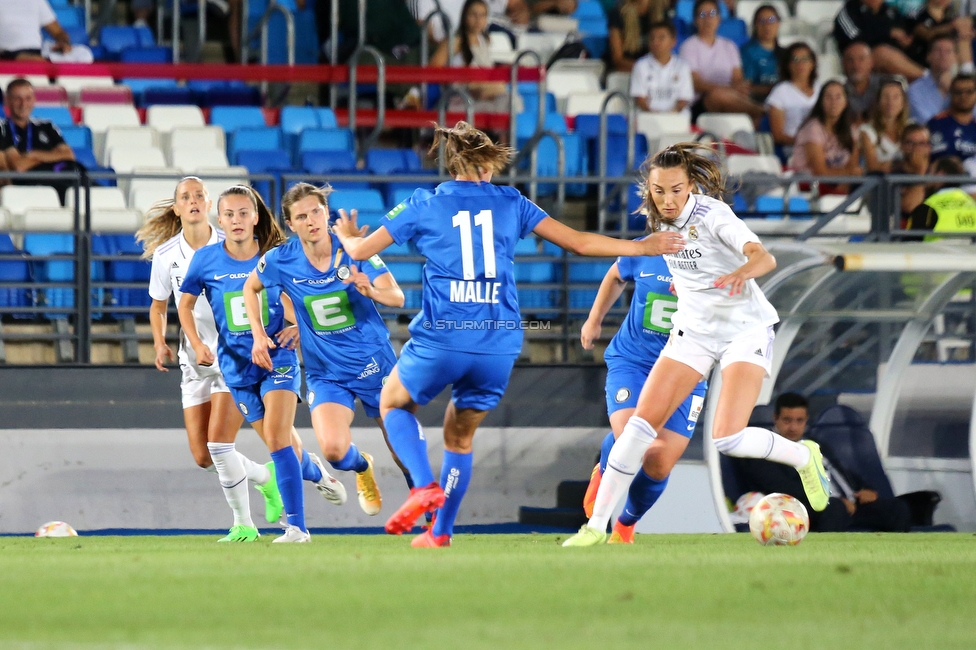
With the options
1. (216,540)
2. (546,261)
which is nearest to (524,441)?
(546,261)

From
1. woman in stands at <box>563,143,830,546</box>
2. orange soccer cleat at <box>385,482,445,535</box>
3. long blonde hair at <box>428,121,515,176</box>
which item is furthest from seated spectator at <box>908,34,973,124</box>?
orange soccer cleat at <box>385,482,445,535</box>

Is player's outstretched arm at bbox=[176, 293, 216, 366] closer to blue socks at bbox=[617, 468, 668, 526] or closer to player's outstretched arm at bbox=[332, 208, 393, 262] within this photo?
player's outstretched arm at bbox=[332, 208, 393, 262]

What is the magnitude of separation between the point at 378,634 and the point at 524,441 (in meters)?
7.61

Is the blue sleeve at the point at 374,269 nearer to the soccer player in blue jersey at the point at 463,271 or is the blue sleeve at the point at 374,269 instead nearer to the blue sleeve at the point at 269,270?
the blue sleeve at the point at 269,270

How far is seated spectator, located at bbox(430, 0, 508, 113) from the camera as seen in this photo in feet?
45.9

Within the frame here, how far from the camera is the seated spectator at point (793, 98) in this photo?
14.5 meters

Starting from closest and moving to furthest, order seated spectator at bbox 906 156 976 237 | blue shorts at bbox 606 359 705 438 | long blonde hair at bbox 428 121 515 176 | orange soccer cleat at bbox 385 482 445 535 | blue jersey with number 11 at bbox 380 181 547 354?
orange soccer cleat at bbox 385 482 445 535 → blue jersey with number 11 at bbox 380 181 547 354 → long blonde hair at bbox 428 121 515 176 → blue shorts at bbox 606 359 705 438 → seated spectator at bbox 906 156 976 237

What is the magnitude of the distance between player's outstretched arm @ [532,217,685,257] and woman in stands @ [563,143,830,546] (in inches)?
11.2

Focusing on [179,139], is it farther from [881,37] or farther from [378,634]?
[378,634]

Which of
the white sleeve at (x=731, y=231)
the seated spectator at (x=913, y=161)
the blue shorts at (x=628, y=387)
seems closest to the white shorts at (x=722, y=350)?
the white sleeve at (x=731, y=231)

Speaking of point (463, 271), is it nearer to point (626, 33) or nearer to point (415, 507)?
point (415, 507)

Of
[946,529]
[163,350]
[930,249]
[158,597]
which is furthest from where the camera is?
[946,529]

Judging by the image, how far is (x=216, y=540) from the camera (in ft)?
28.8

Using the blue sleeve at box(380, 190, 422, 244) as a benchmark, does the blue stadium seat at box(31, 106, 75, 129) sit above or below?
above
